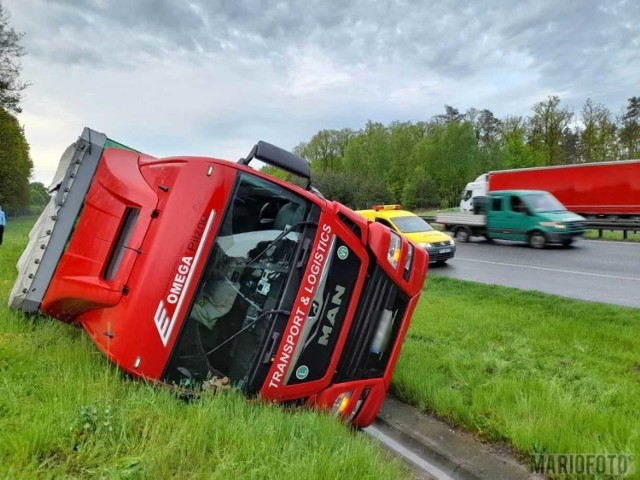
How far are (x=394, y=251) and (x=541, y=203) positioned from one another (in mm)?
13879

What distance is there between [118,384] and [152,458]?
0.93 m

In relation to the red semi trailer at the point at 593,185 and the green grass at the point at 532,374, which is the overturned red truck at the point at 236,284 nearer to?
the green grass at the point at 532,374

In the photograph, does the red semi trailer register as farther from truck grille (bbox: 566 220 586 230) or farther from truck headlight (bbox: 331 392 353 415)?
truck headlight (bbox: 331 392 353 415)

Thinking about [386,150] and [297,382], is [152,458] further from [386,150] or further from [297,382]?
[386,150]

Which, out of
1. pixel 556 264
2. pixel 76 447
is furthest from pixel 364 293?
pixel 556 264

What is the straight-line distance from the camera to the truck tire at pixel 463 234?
18.4 m

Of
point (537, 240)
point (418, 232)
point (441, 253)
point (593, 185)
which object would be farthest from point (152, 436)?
point (593, 185)

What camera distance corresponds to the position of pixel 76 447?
7.07 ft

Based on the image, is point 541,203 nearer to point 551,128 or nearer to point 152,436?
point 152,436

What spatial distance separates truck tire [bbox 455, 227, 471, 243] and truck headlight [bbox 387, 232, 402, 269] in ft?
51.3

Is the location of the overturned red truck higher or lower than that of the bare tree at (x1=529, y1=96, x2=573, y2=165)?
lower

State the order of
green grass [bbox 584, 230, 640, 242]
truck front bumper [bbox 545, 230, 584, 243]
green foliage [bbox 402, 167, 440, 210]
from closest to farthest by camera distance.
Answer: truck front bumper [bbox 545, 230, 584, 243]
green grass [bbox 584, 230, 640, 242]
green foliage [bbox 402, 167, 440, 210]

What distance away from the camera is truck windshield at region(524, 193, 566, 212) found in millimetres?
15312

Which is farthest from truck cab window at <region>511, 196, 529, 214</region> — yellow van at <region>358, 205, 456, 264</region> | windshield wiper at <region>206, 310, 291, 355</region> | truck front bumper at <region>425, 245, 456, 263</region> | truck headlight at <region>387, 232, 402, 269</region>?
windshield wiper at <region>206, 310, 291, 355</region>
